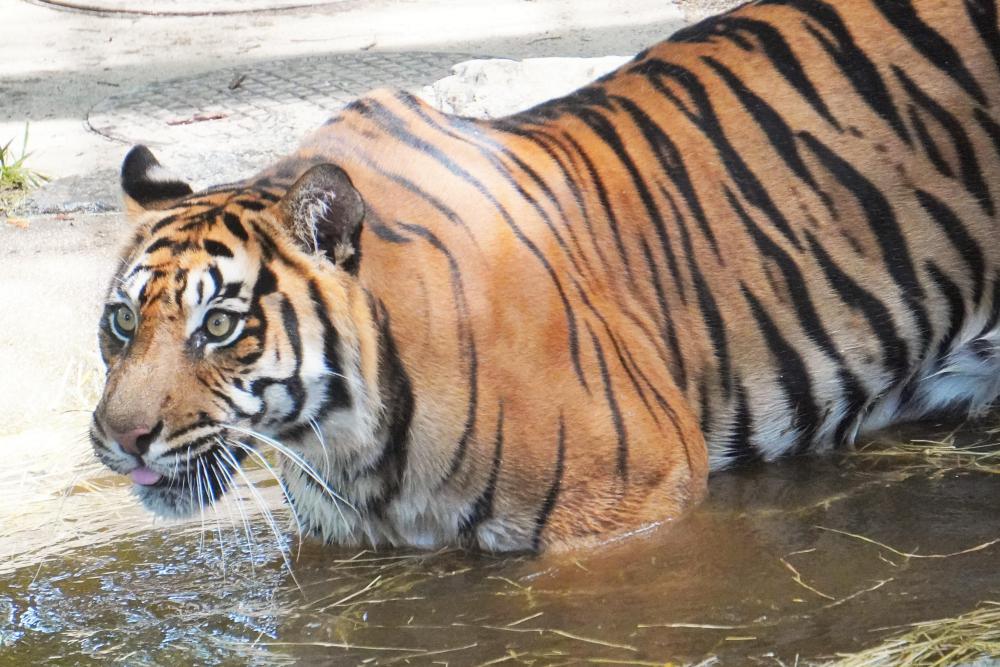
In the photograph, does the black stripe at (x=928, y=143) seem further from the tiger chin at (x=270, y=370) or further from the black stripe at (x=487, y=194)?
the tiger chin at (x=270, y=370)

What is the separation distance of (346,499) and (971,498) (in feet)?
5.18

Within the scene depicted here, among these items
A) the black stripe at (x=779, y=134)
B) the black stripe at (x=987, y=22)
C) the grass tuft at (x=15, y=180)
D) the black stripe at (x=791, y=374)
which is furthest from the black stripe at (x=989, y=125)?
the grass tuft at (x=15, y=180)

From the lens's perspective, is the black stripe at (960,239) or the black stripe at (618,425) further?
the black stripe at (960,239)

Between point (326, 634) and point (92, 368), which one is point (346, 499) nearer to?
point (326, 634)

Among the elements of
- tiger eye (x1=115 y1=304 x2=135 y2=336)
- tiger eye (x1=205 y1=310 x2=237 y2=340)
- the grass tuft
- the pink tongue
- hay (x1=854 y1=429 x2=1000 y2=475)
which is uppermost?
the grass tuft

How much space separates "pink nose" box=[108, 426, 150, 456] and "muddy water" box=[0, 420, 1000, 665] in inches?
11.6

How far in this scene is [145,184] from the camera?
341cm

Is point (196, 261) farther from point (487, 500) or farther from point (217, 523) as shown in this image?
point (217, 523)

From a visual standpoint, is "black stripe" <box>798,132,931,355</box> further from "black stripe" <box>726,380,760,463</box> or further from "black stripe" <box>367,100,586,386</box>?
"black stripe" <box>367,100,586,386</box>

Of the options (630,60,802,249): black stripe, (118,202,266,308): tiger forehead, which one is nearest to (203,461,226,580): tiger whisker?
(118,202,266,308): tiger forehead

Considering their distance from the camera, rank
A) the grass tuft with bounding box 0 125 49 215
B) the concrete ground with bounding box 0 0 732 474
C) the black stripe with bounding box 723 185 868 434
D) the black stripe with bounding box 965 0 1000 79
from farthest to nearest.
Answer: the grass tuft with bounding box 0 125 49 215 → the concrete ground with bounding box 0 0 732 474 → the black stripe with bounding box 965 0 1000 79 → the black stripe with bounding box 723 185 868 434

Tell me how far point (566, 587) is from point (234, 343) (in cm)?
96

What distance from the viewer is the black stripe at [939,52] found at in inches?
149

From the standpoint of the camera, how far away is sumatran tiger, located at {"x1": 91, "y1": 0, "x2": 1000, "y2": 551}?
10.0 feet
